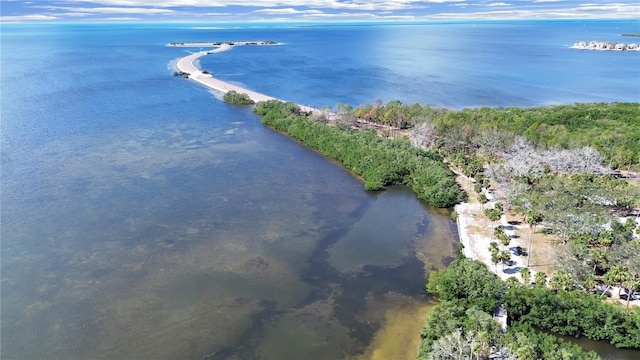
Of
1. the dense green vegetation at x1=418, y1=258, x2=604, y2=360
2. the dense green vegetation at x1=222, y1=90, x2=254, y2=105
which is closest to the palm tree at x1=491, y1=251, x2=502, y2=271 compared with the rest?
the dense green vegetation at x1=418, y1=258, x2=604, y2=360

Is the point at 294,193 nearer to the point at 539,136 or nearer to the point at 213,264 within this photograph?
the point at 213,264

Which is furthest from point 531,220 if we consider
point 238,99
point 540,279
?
point 238,99

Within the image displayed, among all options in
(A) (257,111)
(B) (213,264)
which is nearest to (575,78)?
(A) (257,111)

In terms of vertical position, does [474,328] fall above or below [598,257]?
below

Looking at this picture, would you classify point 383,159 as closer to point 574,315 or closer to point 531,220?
point 531,220

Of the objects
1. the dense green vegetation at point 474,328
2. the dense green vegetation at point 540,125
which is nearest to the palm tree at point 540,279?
the dense green vegetation at point 474,328

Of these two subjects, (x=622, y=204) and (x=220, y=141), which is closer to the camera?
(x=622, y=204)
